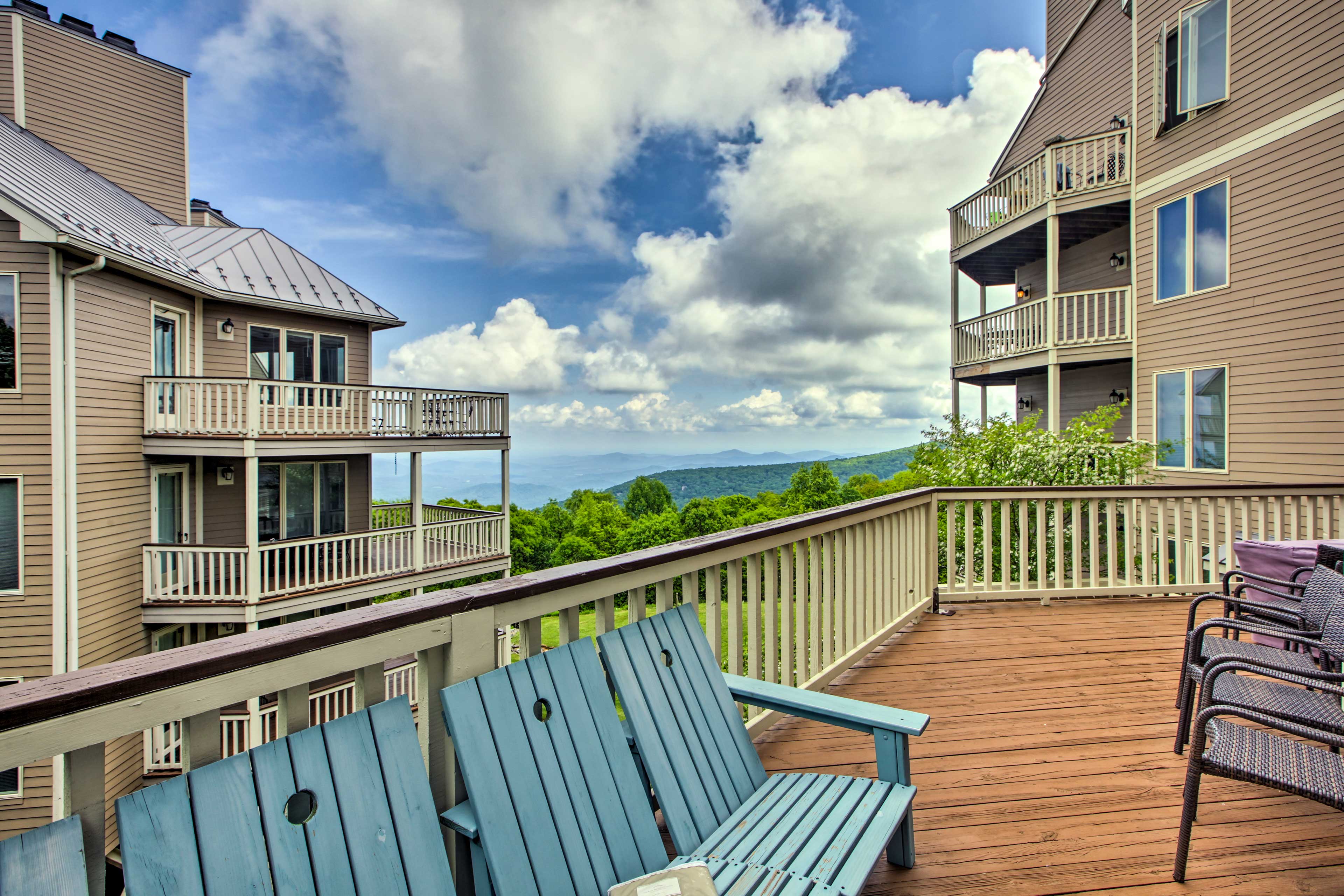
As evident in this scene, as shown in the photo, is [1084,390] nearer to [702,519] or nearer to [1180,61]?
[1180,61]

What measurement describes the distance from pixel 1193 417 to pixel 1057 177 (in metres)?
4.55

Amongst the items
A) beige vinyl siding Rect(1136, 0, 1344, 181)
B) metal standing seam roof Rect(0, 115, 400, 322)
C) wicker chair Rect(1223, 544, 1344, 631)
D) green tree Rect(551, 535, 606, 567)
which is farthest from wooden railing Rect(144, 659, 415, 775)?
green tree Rect(551, 535, 606, 567)

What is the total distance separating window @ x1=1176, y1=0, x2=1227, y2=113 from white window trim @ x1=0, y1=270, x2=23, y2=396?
1482 cm

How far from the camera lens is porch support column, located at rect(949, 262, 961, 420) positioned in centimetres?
1302

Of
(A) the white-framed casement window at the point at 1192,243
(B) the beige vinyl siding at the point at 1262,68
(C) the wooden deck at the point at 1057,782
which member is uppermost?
(B) the beige vinyl siding at the point at 1262,68

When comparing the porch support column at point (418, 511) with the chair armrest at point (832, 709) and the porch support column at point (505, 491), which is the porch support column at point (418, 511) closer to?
the porch support column at point (505, 491)

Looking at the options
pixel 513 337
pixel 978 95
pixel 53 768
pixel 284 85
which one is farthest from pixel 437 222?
Result: pixel 53 768

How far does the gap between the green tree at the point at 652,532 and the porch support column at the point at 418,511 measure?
1351 cm

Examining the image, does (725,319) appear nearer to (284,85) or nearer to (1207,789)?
(284,85)

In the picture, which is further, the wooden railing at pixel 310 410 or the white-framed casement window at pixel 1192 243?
the wooden railing at pixel 310 410

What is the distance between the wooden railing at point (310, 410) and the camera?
8945mm

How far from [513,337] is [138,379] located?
1338 inches

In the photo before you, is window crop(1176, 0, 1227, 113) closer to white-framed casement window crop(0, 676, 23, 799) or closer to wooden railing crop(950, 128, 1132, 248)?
wooden railing crop(950, 128, 1132, 248)

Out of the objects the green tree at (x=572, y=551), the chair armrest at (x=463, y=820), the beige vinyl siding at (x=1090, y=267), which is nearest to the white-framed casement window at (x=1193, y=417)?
the beige vinyl siding at (x=1090, y=267)
